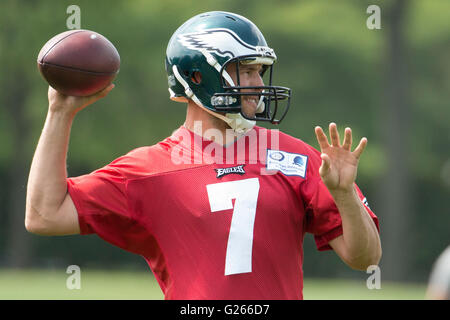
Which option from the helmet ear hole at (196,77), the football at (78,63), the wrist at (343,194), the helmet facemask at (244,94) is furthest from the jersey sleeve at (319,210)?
the football at (78,63)

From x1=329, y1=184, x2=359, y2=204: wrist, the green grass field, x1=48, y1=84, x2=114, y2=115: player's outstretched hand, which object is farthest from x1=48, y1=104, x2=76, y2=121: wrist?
the green grass field

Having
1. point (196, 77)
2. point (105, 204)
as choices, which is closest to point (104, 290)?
point (196, 77)

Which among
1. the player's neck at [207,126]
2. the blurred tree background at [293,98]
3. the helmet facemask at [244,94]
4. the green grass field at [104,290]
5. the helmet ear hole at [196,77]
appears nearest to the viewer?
the helmet facemask at [244,94]

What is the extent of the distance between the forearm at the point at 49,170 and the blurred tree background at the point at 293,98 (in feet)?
49.2

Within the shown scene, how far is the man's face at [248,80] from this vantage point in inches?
141

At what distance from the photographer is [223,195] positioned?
3342 mm

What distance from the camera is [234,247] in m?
3.26

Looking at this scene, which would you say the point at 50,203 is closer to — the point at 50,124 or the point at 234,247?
the point at 50,124

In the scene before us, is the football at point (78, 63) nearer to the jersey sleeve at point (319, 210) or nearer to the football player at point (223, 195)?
the football player at point (223, 195)

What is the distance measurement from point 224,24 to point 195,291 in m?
1.25

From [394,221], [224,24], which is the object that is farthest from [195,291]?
[394,221]

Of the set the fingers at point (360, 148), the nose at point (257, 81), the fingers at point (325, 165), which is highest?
the nose at point (257, 81)

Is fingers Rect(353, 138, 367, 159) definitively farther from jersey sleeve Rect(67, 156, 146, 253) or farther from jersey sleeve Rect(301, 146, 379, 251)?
jersey sleeve Rect(67, 156, 146, 253)

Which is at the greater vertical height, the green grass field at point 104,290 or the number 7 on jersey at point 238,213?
the number 7 on jersey at point 238,213
